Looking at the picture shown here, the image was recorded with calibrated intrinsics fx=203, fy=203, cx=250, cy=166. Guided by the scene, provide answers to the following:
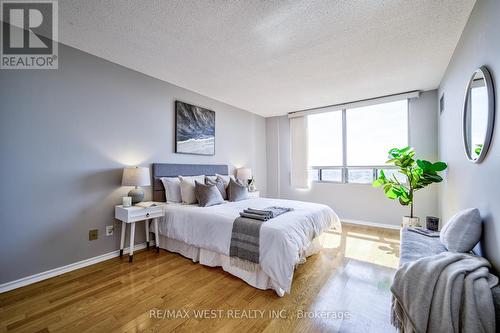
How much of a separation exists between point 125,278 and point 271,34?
2.95 m

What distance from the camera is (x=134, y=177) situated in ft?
8.35

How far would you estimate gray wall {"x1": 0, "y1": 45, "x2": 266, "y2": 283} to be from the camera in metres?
1.98

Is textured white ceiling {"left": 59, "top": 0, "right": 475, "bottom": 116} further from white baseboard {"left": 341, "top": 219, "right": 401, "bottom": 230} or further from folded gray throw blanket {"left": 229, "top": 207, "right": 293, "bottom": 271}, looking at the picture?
white baseboard {"left": 341, "top": 219, "right": 401, "bottom": 230}

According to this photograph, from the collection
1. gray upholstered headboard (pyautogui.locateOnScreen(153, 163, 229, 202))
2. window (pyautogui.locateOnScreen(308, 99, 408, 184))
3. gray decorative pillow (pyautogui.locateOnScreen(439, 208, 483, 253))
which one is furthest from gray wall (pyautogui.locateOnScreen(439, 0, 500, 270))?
gray upholstered headboard (pyautogui.locateOnScreen(153, 163, 229, 202))

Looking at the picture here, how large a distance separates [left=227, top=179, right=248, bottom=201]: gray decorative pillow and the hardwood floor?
1.15 meters

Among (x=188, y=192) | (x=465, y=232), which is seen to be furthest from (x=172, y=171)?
(x=465, y=232)

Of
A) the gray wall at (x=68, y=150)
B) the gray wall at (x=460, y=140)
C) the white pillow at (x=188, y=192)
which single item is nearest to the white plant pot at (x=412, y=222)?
the gray wall at (x=460, y=140)

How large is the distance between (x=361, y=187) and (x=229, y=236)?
3.26 metres

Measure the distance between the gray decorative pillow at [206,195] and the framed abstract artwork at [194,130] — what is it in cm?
90

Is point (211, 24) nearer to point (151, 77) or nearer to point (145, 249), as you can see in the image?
point (151, 77)

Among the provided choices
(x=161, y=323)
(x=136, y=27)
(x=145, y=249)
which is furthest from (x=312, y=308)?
(x=136, y=27)

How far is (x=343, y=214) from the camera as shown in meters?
4.39

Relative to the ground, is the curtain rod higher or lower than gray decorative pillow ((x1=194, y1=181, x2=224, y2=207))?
higher

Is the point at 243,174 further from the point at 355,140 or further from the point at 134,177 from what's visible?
the point at 355,140
